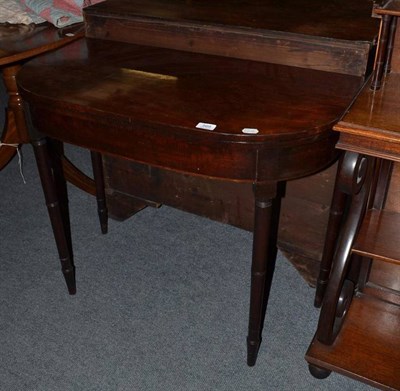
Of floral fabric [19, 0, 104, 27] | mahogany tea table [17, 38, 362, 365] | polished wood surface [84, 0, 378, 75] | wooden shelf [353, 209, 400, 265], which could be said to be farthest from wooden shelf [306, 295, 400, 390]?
floral fabric [19, 0, 104, 27]

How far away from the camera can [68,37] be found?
1.75 meters

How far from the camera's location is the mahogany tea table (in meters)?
1.15

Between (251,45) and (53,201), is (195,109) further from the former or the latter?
(53,201)

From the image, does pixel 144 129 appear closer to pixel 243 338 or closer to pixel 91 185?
pixel 243 338

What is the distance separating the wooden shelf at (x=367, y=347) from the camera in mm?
1460

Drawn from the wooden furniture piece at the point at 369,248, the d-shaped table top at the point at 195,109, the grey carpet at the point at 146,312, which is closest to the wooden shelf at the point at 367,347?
the wooden furniture piece at the point at 369,248

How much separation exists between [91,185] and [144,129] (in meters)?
1.27

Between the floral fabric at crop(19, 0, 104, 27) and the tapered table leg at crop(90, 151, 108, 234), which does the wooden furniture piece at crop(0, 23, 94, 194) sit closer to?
the floral fabric at crop(19, 0, 104, 27)

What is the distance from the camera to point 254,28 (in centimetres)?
145

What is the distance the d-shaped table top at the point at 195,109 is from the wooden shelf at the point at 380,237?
27cm

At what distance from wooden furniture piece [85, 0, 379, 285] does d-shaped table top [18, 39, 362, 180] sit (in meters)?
0.05

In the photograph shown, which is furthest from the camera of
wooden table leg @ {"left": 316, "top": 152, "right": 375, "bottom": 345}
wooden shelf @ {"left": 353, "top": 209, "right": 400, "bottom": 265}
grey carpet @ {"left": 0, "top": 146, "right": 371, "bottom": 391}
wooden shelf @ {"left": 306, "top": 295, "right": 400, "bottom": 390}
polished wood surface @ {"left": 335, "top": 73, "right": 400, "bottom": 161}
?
grey carpet @ {"left": 0, "top": 146, "right": 371, "bottom": 391}

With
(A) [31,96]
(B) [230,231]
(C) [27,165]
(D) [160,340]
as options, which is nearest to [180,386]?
(D) [160,340]

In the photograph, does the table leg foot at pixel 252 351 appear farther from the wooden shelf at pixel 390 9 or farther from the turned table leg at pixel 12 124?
the turned table leg at pixel 12 124
